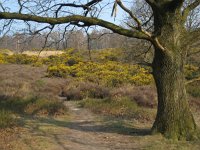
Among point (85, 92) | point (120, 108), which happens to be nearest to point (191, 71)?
point (85, 92)

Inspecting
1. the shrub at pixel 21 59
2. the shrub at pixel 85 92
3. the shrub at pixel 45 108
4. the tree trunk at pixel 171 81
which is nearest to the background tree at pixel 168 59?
the tree trunk at pixel 171 81

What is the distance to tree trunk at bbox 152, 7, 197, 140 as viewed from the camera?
1116cm

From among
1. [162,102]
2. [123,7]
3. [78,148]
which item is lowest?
[78,148]

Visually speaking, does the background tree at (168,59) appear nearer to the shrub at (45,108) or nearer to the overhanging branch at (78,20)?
the overhanging branch at (78,20)

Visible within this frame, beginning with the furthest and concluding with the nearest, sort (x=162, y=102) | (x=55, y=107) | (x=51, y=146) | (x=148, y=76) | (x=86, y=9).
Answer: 1. (x=148, y=76)
2. (x=55, y=107)
3. (x=86, y=9)
4. (x=162, y=102)
5. (x=51, y=146)

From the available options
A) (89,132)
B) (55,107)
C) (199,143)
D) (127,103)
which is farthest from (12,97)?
(199,143)

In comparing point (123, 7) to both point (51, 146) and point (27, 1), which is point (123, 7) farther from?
point (51, 146)

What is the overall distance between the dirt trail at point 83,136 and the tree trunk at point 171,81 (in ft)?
1.85

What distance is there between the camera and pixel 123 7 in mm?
10852

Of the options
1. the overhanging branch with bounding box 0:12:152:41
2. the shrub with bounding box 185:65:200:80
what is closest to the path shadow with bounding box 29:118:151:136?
the overhanging branch with bounding box 0:12:152:41

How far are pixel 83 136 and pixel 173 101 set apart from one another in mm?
2869

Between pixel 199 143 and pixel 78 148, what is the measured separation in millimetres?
3146

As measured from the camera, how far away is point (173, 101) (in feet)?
36.7

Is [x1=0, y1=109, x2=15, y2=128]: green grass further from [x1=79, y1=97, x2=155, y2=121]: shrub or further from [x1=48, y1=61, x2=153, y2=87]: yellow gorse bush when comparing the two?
[x1=48, y1=61, x2=153, y2=87]: yellow gorse bush
